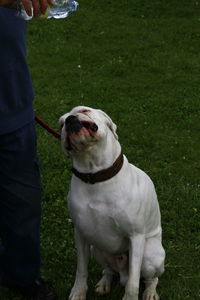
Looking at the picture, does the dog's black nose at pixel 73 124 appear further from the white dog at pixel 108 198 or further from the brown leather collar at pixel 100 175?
the brown leather collar at pixel 100 175

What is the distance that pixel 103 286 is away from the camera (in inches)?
183

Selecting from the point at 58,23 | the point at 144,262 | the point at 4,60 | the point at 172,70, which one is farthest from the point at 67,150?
the point at 58,23

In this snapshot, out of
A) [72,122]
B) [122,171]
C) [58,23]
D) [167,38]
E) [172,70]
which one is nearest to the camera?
[72,122]

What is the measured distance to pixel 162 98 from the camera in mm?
9203

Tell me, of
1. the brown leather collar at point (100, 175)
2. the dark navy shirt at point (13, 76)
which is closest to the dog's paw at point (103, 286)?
the brown leather collar at point (100, 175)

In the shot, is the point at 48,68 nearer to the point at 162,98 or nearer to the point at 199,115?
the point at 162,98

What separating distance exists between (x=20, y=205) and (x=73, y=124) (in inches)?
30.7

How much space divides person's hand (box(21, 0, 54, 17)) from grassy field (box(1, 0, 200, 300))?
2.31m

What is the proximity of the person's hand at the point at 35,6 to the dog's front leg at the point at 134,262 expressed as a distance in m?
1.67

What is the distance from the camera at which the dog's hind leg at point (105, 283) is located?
15.3 feet

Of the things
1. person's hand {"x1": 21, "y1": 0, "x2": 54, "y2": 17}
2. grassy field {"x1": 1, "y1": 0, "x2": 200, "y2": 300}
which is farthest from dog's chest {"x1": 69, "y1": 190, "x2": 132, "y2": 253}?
person's hand {"x1": 21, "y1": 0, "x2": 54, "y2": 17}

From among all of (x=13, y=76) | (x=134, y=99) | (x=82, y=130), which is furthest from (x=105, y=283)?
(x=134, y=99)

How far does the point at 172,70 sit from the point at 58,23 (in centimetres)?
368

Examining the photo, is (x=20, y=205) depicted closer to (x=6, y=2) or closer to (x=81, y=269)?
(x=81, y=269)
